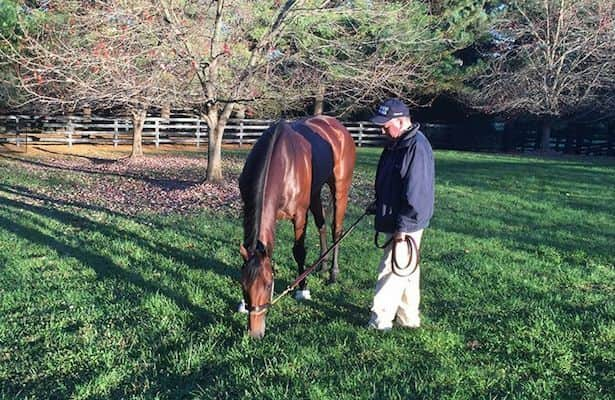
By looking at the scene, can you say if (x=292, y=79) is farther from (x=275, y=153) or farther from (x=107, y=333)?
(x=107, y=333)

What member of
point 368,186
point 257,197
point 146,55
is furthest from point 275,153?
point 368,186

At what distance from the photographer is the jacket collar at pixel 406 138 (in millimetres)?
3904

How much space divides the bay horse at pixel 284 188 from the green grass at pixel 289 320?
1.17 feet

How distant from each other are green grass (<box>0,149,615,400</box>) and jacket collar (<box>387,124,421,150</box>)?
1403 millimetres

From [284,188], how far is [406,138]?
4.20 ft

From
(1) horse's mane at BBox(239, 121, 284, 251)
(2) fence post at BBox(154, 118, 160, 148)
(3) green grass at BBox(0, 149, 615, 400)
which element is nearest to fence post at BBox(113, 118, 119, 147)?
(2) fence post at BBox(154, 118, 160, 148)

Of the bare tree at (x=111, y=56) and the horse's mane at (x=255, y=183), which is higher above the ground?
the bare tree at (x=111, y=56)

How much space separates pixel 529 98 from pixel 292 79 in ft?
49.2

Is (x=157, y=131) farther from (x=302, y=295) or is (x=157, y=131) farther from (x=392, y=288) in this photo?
(x=392, y=288)

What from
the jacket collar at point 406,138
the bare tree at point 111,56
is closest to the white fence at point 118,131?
the bare tree at point 111,56

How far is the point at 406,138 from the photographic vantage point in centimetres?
391

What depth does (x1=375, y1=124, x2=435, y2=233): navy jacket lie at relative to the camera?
382 cm

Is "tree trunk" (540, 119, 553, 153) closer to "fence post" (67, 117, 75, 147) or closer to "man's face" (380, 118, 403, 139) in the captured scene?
"fence post" (67, 117, 75, 147)

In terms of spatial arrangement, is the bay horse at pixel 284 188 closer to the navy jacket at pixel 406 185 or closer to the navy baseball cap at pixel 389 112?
the navy jacket at pixel 406 185
